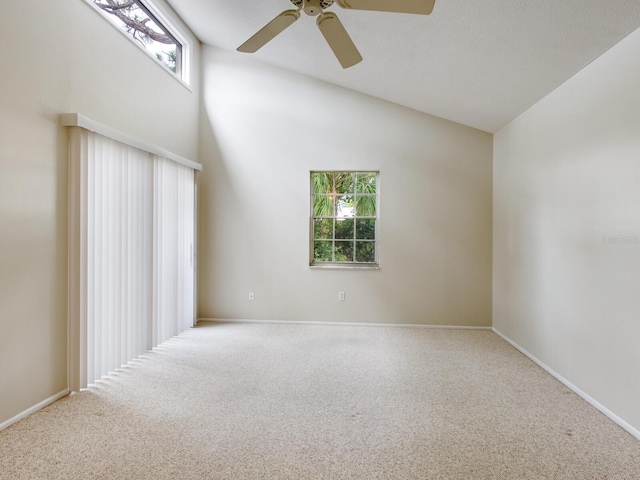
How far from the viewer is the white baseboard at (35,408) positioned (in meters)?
2.04

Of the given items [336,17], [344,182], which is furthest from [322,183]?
[336,17]

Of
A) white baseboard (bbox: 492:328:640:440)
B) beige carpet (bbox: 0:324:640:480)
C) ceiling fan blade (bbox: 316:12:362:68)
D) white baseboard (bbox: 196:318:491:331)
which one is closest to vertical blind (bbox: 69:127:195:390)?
beige carpet (bbox: 0:324:640:480)

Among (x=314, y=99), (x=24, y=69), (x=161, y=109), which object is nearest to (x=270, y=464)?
(x=24, y=69)

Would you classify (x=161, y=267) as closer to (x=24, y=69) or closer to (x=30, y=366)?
(x=30, y=366)

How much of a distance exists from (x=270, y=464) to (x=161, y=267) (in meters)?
2.49

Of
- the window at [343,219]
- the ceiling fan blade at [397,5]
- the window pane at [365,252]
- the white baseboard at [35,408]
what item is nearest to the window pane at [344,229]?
the window at [343,219]

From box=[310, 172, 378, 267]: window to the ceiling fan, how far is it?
2205mm

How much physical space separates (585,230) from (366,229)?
240 cm

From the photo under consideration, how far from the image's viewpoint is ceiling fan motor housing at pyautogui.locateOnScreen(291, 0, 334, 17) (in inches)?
71.9

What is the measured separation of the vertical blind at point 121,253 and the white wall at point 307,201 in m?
0.68

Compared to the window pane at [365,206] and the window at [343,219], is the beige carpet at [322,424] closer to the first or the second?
the window at [343,219]

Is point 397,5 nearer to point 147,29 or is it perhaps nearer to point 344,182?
point 344,182

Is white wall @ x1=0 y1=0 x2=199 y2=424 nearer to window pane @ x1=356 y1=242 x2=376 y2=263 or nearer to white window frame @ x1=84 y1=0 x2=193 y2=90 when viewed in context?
white window frame @ x1=84 y1=0 x2=193 y2=90

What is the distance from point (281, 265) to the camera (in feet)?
14.6
